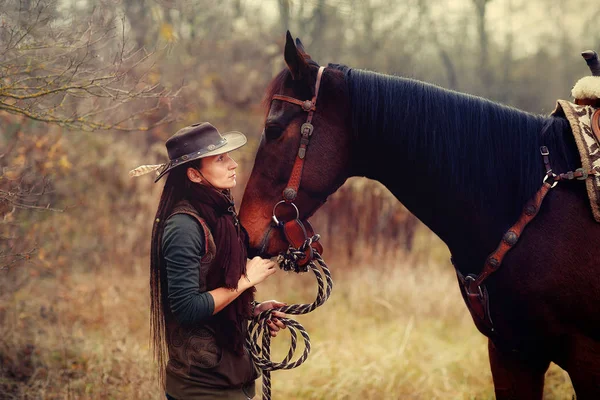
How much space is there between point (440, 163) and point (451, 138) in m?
0.11

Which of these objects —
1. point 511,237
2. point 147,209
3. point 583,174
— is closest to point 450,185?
point 511,237

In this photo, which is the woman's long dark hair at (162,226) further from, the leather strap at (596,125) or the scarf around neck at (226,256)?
the leather strap at (596,125)

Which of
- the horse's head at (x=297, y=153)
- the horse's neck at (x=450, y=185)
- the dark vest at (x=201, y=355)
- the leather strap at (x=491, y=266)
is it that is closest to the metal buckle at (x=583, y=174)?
the leather strap at (x=491, y=266)

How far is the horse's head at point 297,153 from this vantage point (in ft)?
7.77

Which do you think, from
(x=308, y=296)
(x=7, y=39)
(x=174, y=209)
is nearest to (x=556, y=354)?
(x=174, y=209)

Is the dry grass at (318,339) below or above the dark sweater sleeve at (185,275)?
below

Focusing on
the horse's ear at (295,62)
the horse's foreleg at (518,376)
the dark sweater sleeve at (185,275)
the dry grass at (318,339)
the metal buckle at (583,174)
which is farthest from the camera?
the dry grass at (318,339)

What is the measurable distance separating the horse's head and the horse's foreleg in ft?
3.65

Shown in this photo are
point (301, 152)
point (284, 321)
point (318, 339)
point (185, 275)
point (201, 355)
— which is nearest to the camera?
point (185, 275)

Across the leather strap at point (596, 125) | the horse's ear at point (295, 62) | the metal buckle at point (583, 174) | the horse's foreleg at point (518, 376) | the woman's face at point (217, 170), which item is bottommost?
the horse's foreleg at point (518, 376)

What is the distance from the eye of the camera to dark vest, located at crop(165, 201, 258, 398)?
7.22 ft

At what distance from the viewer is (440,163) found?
2.35 m

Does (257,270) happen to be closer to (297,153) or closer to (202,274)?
(202,274)

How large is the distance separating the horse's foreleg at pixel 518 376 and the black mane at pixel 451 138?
0.70 metres
